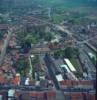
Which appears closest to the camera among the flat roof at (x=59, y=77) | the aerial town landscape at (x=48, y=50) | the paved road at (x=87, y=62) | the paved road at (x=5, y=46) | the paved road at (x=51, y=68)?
the aerial town landscape at (x=48, y=50)

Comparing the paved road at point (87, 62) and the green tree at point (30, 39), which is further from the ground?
A: the green tree at point (30, 39)

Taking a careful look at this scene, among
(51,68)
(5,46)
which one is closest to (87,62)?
(51,68)

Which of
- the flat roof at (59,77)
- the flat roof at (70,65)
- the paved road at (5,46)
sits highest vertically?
the paved road at (5,46)

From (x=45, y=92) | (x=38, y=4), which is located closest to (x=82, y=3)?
(x=38, y=4)

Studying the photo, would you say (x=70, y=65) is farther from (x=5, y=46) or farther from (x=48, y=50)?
(x=5, y=46)

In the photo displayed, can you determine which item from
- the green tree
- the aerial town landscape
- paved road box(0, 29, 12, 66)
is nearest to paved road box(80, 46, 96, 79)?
the aerial town landscape

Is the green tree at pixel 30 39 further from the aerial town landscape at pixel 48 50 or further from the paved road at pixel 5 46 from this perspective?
the paved road at pixel 5 46

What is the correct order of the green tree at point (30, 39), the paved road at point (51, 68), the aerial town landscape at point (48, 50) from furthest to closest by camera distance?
1. the green tree at point (30, 39)
2. the paved road at point (51, 68)
3. the aerial town landscape at point (48, 50)

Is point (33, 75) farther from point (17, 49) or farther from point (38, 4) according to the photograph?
point (38, 4)

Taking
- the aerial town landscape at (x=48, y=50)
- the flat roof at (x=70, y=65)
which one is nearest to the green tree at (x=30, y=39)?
the aerial town landscape at (x=48, y=50)
